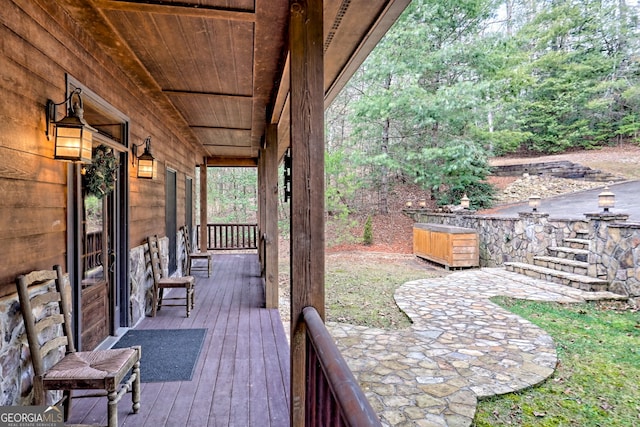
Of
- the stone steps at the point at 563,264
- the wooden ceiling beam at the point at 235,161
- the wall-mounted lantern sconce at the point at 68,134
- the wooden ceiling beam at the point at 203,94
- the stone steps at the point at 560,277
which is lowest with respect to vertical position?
the stone steps at the point at 560,277

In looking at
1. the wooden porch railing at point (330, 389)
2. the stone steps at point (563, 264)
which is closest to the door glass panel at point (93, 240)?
the wooden porch railing at point (330, 389)

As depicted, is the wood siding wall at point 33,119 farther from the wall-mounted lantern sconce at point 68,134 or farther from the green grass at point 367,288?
the green grass at point 367,288

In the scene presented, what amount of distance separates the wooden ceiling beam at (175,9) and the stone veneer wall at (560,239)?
20.6ft

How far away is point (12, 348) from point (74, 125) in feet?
4.29

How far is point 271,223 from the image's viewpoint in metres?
5.30

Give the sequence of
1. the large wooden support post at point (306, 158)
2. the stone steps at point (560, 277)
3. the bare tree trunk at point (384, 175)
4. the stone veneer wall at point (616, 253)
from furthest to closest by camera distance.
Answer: the bare tree trunk at point (384, 175) < the stone steps at point (560, 277) < the stone veneer wall at point (616, 253) < the large wooden support post at point (306, 158)

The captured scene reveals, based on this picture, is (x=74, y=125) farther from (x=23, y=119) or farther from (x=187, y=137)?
(x=187, y=137)

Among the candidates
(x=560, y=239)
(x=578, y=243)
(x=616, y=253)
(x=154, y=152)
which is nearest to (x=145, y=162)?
(x=154, y=152)

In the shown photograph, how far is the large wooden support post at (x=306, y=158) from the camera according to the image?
5.98 feet

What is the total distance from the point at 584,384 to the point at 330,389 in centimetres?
315

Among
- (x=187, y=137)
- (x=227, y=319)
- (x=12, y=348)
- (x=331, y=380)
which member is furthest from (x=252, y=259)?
(x=331, y=380)

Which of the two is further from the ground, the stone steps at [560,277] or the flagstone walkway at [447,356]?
the stone steps at [560,277]

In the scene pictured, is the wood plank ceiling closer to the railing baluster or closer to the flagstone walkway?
the flagstone walkway

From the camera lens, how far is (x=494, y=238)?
895cm
